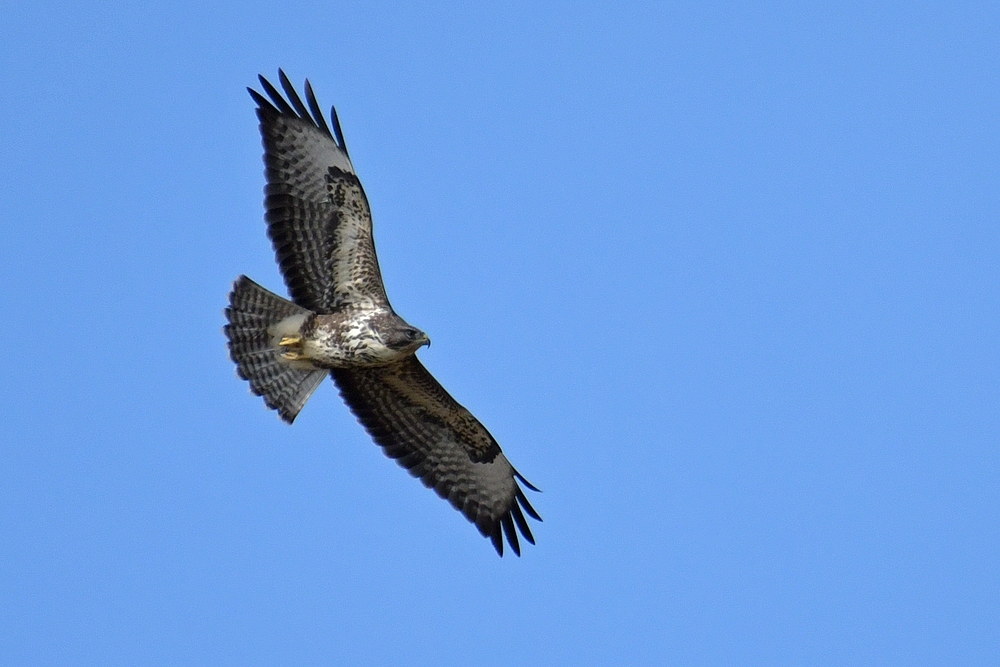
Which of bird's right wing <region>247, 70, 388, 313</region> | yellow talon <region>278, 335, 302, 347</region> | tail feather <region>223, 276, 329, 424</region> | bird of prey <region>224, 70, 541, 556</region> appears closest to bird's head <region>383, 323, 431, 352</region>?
bird of prey <region>224, 70, 541, 556</region>

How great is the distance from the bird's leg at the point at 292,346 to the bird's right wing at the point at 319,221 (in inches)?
10.8

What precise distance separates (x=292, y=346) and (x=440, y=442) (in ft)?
5.41

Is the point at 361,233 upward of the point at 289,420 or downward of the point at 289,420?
upward

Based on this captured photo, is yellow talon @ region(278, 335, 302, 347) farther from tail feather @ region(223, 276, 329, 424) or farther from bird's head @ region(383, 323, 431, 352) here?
bird's head @ region(383, 323, 431, 352)

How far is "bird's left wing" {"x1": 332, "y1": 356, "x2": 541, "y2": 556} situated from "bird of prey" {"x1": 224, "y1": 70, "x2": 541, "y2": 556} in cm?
2

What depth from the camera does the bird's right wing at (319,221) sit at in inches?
491

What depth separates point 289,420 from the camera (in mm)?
12914

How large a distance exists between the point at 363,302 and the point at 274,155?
4.56 ft

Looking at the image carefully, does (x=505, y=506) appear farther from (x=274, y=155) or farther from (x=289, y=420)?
(x=274, y=155)

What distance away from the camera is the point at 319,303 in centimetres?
1254

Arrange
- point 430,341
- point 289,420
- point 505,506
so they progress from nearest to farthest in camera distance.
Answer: point 430,341
point 289,420
point 505,506

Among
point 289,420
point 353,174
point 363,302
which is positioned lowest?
point 289,420

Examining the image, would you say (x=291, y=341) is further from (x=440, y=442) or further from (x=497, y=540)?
(x=497, y=540)

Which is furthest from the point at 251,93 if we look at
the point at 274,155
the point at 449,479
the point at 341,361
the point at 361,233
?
the point at 449,479
